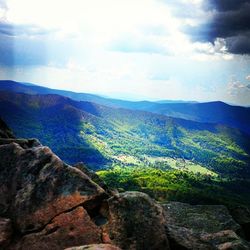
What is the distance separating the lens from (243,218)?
1850 inches

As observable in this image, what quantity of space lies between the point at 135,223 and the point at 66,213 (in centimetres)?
506

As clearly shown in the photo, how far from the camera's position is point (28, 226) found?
990 inches

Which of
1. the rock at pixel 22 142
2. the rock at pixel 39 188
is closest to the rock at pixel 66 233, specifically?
the rock at pixel 39 188

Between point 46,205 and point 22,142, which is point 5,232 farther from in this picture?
point 22,142

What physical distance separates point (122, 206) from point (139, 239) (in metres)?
2.68

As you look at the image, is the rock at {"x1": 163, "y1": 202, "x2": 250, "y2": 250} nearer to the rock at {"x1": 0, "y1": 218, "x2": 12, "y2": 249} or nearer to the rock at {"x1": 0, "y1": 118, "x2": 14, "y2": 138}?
the rock at {"x1": 0, "y1": 218, "x2": 12, "y2": 249}

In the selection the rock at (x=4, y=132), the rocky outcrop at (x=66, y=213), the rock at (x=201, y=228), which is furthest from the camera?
the rock at (x=4, y=132)

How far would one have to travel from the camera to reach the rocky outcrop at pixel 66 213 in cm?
2444

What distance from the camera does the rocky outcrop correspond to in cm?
2444

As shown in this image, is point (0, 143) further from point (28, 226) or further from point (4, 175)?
point (28, 226)

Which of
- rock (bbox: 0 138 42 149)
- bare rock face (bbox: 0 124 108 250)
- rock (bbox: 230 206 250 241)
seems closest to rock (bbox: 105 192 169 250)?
bare rock face (bbox: 0 124 108 250)

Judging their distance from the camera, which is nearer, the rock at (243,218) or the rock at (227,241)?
the rock at (227,241)

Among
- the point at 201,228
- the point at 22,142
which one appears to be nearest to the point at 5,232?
the point at 22,142

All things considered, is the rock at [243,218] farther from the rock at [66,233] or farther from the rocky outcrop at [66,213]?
the rock at [66,233]
